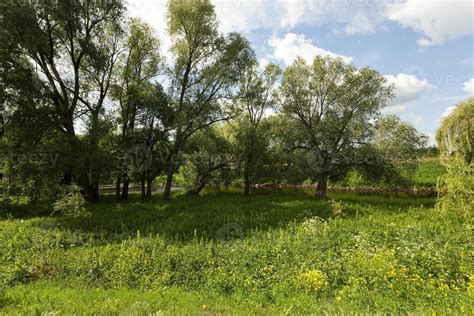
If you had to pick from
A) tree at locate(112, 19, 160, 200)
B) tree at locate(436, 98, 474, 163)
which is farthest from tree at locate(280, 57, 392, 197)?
tree at locate(112, 19, 160, 200)

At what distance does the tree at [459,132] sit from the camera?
28766mm

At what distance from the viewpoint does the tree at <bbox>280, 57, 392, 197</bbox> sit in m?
26.3

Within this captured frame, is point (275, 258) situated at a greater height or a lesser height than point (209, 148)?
lesser

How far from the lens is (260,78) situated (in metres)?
29.3

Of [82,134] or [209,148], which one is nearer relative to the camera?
[82,134]

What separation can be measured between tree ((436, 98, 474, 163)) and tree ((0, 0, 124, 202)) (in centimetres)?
3385

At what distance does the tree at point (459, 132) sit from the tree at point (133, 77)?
3106cm

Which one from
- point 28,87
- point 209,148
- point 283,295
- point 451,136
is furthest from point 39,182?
point 451,136

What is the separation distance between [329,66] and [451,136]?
1705 centimetres

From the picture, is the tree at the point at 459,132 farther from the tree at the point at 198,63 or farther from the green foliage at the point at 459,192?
the tree at the point at 198,63

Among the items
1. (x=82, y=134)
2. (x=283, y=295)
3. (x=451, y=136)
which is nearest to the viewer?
(x=283, y=295)

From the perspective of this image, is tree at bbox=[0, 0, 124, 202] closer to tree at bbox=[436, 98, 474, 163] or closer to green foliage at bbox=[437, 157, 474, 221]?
green foliage at bbox=[437, 157, 474, 221]

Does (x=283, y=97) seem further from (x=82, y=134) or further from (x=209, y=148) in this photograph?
(x=82, y=134)

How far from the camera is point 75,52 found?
22.6 m
